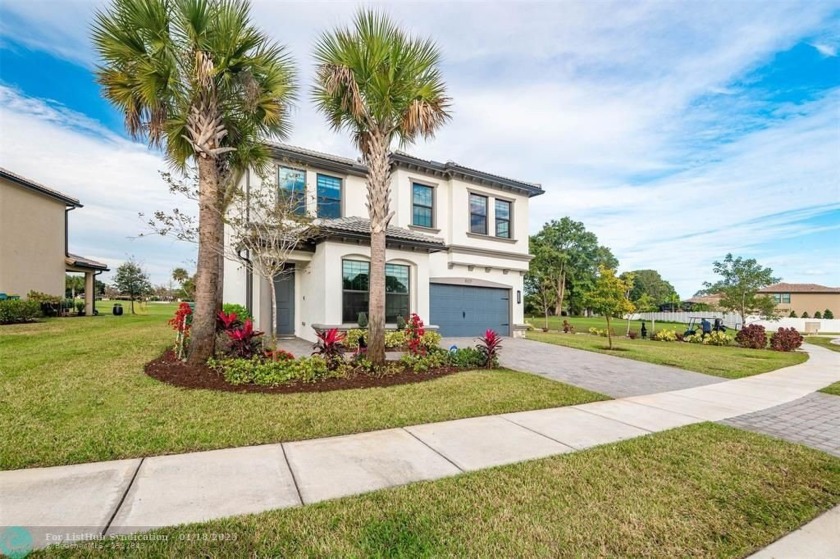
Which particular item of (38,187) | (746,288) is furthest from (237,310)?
(746,288)

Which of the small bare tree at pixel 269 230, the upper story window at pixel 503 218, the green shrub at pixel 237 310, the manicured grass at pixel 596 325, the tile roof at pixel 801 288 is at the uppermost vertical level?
the upper story window at pixel 503 218

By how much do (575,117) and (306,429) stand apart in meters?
13.4

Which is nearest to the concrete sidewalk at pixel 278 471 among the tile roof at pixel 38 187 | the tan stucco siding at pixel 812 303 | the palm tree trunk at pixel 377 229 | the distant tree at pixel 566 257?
the palm tree trunk at pixel 377 229

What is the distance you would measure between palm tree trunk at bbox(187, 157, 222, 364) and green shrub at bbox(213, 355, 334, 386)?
66 cm

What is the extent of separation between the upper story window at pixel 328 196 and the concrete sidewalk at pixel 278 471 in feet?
36.1

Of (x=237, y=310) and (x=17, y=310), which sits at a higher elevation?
(x=237, y=310)

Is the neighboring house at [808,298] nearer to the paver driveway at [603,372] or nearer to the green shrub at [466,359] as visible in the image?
the paver driveway at [603,372]

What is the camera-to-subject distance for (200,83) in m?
7.57

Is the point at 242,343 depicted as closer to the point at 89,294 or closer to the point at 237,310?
the point at 237,310

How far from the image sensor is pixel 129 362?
8141 millimetres

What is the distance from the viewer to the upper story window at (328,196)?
1427cm

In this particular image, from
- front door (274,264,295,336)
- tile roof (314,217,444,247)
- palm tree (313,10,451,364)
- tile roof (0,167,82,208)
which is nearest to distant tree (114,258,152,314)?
tile roof (0,167,82,208)

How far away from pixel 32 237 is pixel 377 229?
21.8 metres

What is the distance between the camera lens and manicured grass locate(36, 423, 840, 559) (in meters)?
2.51
